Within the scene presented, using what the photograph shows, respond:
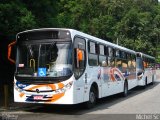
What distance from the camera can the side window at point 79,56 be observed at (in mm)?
12914

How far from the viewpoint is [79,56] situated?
13.0 meters

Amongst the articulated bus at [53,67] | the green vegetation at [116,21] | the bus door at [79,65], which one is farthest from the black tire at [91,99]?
the green vegetation at [116,21]

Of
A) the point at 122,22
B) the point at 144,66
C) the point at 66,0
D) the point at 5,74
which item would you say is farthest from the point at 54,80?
the point at 122,22

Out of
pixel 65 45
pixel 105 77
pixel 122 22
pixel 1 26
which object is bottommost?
pixel 105 77

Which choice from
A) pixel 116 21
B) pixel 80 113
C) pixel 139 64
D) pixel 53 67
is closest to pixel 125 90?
pixel 139 64

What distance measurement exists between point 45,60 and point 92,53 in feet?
8.86

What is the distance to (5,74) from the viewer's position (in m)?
20.4

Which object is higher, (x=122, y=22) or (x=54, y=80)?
(x=122, y=22)

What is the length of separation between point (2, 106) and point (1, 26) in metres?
3.59

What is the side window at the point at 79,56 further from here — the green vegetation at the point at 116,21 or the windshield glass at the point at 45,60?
the green vegetation at the point at 116,21

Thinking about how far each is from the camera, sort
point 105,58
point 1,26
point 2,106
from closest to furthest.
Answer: point 2,106
point 1,26
point 105,58

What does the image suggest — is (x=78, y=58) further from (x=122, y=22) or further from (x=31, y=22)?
(x=122, y=22)

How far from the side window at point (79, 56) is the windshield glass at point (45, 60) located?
298 mm

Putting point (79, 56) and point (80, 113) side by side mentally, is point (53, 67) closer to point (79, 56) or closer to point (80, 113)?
point (79, 56)
